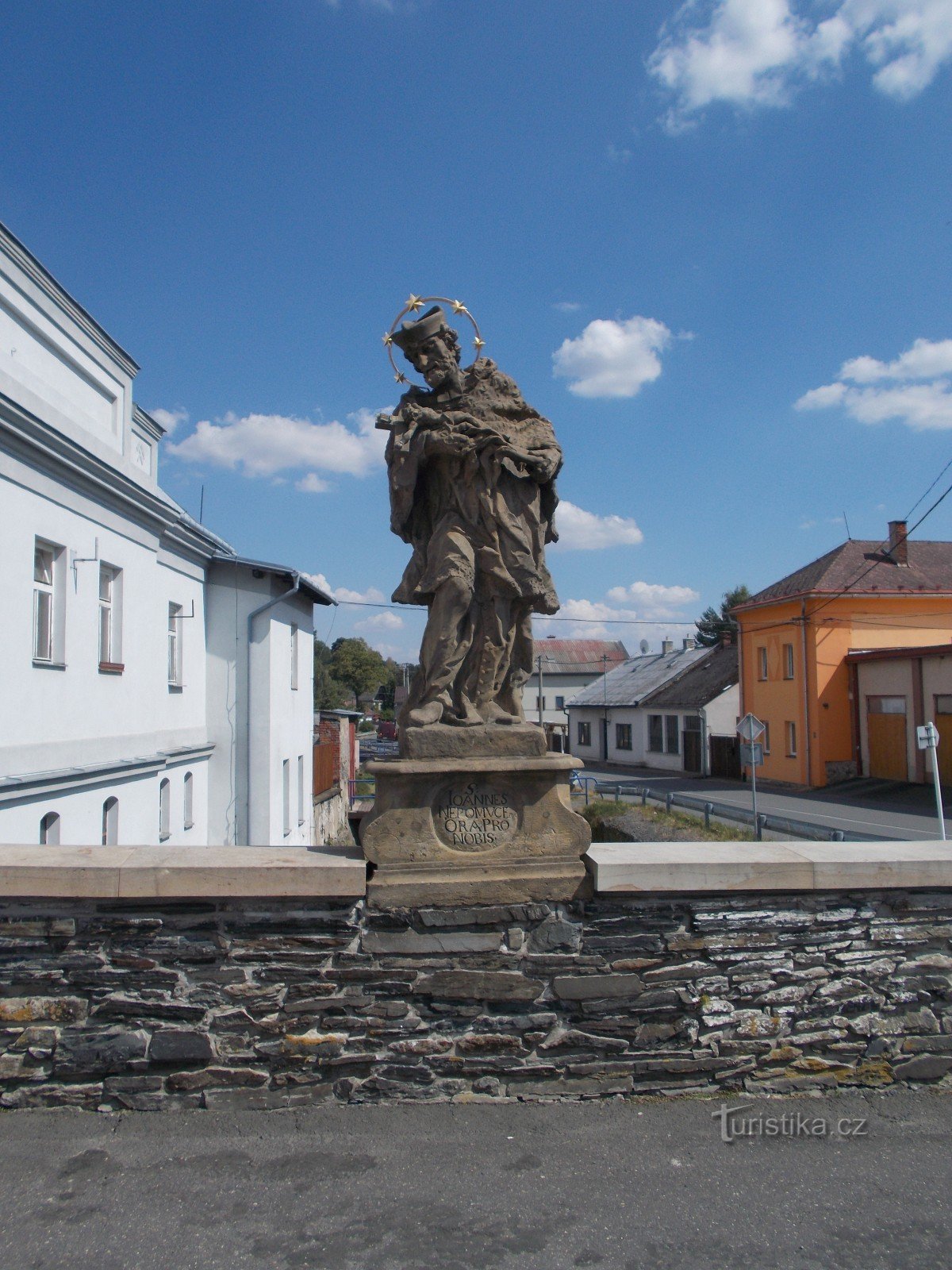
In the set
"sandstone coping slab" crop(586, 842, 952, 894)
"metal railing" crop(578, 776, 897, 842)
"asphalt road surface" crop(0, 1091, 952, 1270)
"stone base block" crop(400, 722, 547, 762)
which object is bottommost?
"metal railing" crop(578, 776, 897, 842)

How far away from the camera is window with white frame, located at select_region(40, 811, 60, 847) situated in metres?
9.87

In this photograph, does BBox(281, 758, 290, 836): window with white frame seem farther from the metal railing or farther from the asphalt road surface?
the asphalt road surface

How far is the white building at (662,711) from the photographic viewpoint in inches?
1367

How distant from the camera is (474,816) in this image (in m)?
4.34

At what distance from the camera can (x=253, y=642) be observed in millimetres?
17062

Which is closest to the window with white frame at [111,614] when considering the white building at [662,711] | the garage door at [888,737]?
the garage door at [888,737]

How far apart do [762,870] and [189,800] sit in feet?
44.5

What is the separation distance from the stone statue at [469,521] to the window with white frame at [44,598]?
698 centimetres

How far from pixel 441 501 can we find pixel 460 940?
2205 millimetres

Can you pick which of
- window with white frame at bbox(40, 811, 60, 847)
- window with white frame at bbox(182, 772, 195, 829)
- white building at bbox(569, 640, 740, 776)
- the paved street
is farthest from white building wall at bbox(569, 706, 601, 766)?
window with white frame at bbox(40, 811, 60, 847)

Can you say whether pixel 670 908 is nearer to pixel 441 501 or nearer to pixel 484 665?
pixel 484 665

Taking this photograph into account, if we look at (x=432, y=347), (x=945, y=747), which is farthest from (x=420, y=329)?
(x=945, y=747)

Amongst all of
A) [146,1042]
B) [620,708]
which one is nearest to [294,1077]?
[146,1042]

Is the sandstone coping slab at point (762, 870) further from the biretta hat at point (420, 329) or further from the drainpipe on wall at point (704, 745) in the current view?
the drainpipe on wall at point (704, 745)
